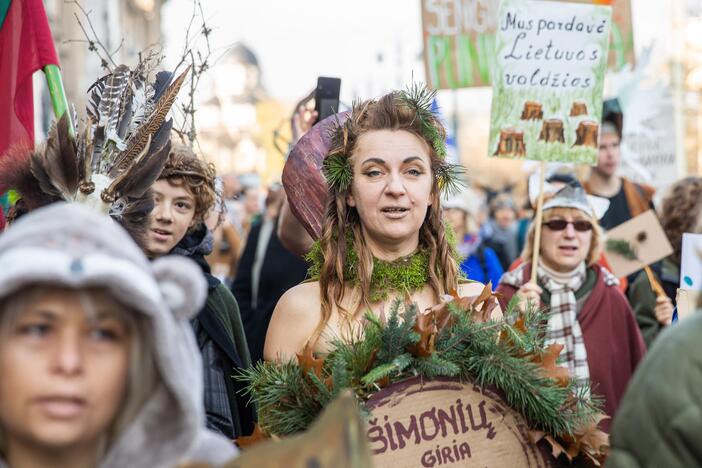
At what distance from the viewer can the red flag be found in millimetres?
5406

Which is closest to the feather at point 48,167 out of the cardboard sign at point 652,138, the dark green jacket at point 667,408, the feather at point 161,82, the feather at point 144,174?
the feather at point 144,174

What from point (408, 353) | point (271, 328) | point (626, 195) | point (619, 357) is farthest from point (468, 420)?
point (626, 195)

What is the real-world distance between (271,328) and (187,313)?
209 centimetres

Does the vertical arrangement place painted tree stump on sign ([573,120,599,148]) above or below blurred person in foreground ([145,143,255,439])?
→ above

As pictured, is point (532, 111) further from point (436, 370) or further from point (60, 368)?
point (60, 368)

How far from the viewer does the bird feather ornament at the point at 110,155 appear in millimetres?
4004

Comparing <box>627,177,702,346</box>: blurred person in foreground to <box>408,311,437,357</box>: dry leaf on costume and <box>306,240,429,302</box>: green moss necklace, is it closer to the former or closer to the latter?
<box>306,240,429,302</box>: green moss necklace

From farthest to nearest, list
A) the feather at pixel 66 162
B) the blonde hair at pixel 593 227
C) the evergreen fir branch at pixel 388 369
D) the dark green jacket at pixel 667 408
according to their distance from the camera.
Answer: the blonde hair at pixel 593 227, the feather at pixel 66 162, the evergreen fir branch at pixel 388 369, the dark green jacket at pixel 667 408

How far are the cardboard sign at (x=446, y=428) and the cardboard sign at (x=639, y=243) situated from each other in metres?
4.14

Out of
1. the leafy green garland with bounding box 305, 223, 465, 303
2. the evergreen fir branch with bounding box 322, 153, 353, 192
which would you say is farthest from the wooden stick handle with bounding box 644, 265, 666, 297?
the evergreen fir branch with bounding box 322, 153, 353, 192

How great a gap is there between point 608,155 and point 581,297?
252cm

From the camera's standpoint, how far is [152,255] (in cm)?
530

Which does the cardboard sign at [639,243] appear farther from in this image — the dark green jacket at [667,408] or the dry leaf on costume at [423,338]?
the dark green jacket at [667,408]

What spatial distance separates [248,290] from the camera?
8.29 meters
